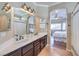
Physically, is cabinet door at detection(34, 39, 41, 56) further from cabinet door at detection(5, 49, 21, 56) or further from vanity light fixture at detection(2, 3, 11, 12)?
vanity light fixture at detection(2, 3, 11, 12)

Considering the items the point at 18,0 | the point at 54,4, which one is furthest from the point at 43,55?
the point at 18,0

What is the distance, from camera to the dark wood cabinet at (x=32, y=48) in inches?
67.0

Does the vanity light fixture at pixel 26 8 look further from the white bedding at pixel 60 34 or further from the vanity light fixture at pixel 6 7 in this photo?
the white bedding at pixel 60 34

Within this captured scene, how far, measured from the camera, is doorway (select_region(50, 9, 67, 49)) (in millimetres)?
1823

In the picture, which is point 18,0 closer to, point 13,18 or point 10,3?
point 10,3

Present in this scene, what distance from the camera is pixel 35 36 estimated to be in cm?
187

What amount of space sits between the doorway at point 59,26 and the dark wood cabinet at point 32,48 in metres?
0.15

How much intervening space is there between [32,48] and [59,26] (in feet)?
1.88

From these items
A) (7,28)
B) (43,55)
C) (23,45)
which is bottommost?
(43,55)

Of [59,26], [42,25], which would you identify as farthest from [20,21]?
[59,26]

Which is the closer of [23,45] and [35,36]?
[23,45]

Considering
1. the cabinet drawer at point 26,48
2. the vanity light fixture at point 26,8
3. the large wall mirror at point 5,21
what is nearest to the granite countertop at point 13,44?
the cabinet drawer at point 26,48

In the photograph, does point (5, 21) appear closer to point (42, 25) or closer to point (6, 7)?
point (6, 7)

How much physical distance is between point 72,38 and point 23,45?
80 cm
